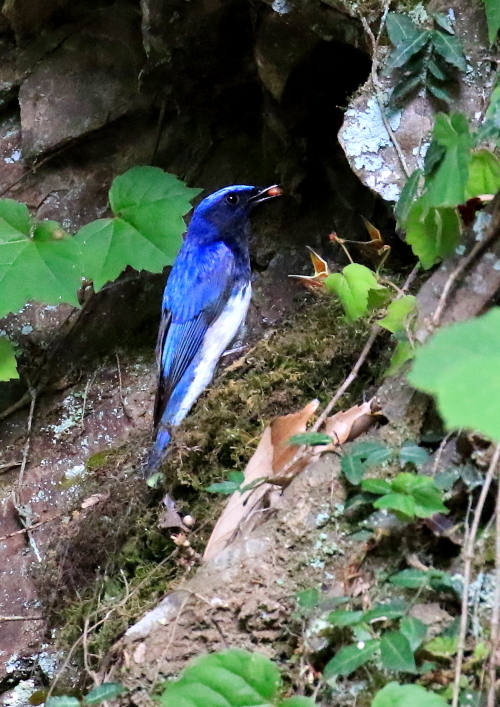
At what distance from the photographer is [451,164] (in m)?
2.35

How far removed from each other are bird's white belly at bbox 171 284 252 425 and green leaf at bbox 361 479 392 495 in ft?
7.13

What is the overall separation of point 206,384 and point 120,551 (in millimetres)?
1242

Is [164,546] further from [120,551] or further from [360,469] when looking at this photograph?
[360,469]

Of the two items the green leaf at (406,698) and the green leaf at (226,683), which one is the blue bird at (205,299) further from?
the green leaf at (406,698)

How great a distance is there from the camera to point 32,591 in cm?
358

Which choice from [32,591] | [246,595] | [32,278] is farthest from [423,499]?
[32,591]

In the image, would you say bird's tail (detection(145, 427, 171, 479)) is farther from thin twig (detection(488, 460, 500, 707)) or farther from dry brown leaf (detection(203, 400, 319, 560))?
thin twig (detection(488, 460, 500, 707))

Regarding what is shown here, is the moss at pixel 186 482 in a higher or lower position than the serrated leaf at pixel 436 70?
lower

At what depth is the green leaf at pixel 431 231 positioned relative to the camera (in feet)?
8.20

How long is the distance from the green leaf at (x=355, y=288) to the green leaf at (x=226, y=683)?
5.67ft

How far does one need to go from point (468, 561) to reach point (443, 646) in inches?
8.3

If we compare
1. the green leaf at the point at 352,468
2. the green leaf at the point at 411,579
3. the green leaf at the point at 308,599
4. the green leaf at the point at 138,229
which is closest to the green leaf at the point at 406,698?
the green leaf at the point at 411,579

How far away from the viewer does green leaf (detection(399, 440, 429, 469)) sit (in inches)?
79.4

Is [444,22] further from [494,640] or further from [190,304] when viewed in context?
[494,640]
